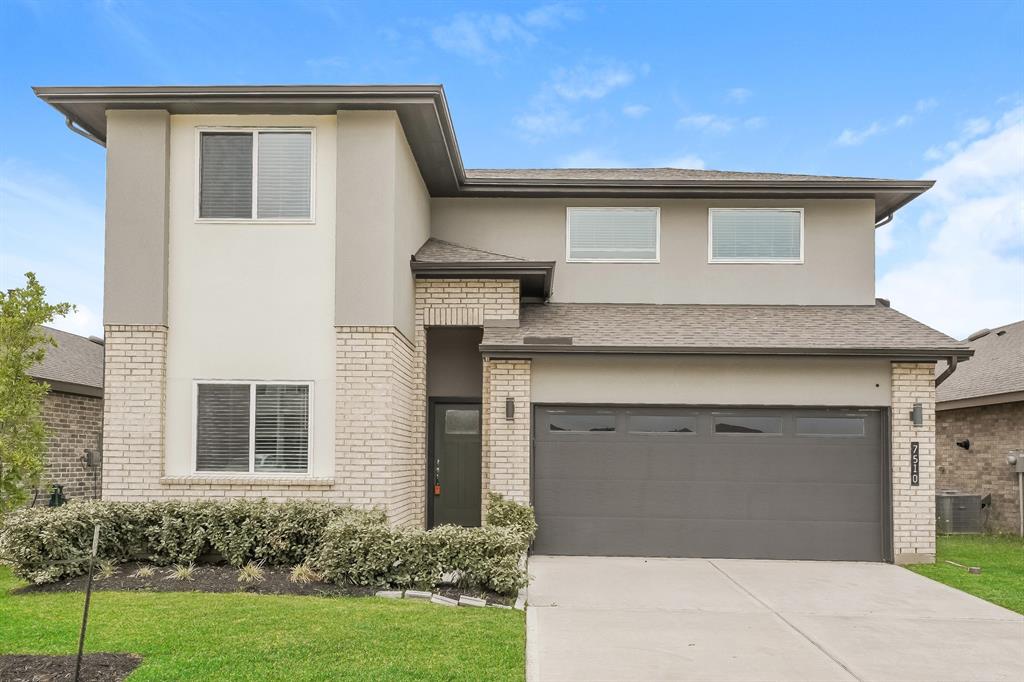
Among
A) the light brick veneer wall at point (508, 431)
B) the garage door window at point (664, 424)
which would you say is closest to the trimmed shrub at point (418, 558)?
the light brick veneer wall at point (508, 431)

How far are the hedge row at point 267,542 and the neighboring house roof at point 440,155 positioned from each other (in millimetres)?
5076

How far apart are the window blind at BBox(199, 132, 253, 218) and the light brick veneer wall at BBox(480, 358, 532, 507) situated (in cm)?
415

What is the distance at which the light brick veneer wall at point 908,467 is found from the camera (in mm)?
12016

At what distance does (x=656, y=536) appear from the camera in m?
12.3

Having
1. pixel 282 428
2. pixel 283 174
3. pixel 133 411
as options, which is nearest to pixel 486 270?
pixel 283 174

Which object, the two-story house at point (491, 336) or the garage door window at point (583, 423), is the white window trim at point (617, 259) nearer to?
the two-story house at point (491, 336)

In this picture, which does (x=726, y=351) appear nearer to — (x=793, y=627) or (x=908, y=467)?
(x=908, y=467)

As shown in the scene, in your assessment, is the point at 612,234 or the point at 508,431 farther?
the point at 612,234

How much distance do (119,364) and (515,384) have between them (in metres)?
5.37

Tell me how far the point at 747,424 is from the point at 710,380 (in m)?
0.87

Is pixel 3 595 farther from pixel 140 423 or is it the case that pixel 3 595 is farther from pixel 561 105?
pixel 561 105

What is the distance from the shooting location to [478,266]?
1241 cm

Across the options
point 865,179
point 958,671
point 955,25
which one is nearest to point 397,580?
point 958,671

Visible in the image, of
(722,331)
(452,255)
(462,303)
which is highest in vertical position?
(452,255)
